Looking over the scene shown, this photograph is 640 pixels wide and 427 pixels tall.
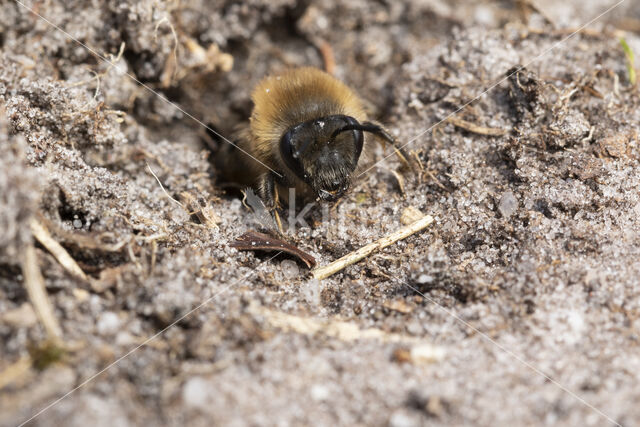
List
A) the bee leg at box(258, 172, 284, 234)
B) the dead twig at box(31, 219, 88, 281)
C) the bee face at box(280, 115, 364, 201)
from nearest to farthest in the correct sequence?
the dead twig at box(31, 219, 88, 281) → the bee face at box(280, 115, 364, 201) → the bee leg at box(258, 172, 284, 234)

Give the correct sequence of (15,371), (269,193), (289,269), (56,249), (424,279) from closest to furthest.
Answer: (15,371)
(56,249)
(424,279)
(289,269)
(269,193)

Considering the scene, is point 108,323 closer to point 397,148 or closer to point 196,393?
point 196,393

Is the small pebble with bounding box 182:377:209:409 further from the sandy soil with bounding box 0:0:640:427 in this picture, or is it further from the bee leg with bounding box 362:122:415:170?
the bee leg with bounding box 362:122:415:170

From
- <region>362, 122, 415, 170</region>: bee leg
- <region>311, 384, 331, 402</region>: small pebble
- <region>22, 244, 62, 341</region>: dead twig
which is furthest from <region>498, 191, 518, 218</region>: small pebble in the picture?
<region>22, 244, 62, 341</region>: dead twig

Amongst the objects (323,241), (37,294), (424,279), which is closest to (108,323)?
(37,294)

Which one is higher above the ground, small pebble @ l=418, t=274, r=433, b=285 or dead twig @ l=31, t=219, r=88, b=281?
dead twig @ l=31, t=219, r=88, b=281

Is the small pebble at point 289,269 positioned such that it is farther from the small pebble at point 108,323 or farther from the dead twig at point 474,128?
the dead twig at point 474,128
